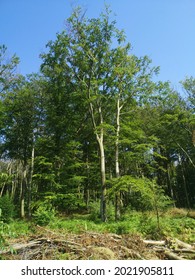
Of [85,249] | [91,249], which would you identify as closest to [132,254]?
[91,249]

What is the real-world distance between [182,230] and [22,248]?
309 inches

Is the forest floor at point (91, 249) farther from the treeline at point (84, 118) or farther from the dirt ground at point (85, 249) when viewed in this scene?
the treeline at point (84, 118)

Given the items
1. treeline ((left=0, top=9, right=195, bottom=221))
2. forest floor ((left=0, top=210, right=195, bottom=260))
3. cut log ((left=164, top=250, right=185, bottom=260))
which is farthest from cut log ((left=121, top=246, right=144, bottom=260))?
treeline ((left=0, top=9, right=195, bottom=221))

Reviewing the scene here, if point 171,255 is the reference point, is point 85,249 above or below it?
above

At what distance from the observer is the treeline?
21.1 m

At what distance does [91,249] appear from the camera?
23.7ft

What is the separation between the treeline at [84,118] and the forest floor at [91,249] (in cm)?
729

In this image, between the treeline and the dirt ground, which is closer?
the dirt ground

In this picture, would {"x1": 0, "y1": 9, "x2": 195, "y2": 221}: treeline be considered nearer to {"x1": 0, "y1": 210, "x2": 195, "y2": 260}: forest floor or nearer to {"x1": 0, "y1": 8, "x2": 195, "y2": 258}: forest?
{"x1": 0, "y1": 8, "x2": 195, "y2": 258}: forest

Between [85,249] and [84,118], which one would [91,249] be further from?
[84,118]

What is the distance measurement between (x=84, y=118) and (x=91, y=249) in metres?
18.8

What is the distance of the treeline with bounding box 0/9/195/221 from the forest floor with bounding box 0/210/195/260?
7.29m

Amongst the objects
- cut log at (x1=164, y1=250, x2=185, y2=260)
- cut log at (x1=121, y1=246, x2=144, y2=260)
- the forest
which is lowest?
cut log at (x1=164, y1=250, x2=185, y2=260)

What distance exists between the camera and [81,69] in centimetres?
2156
